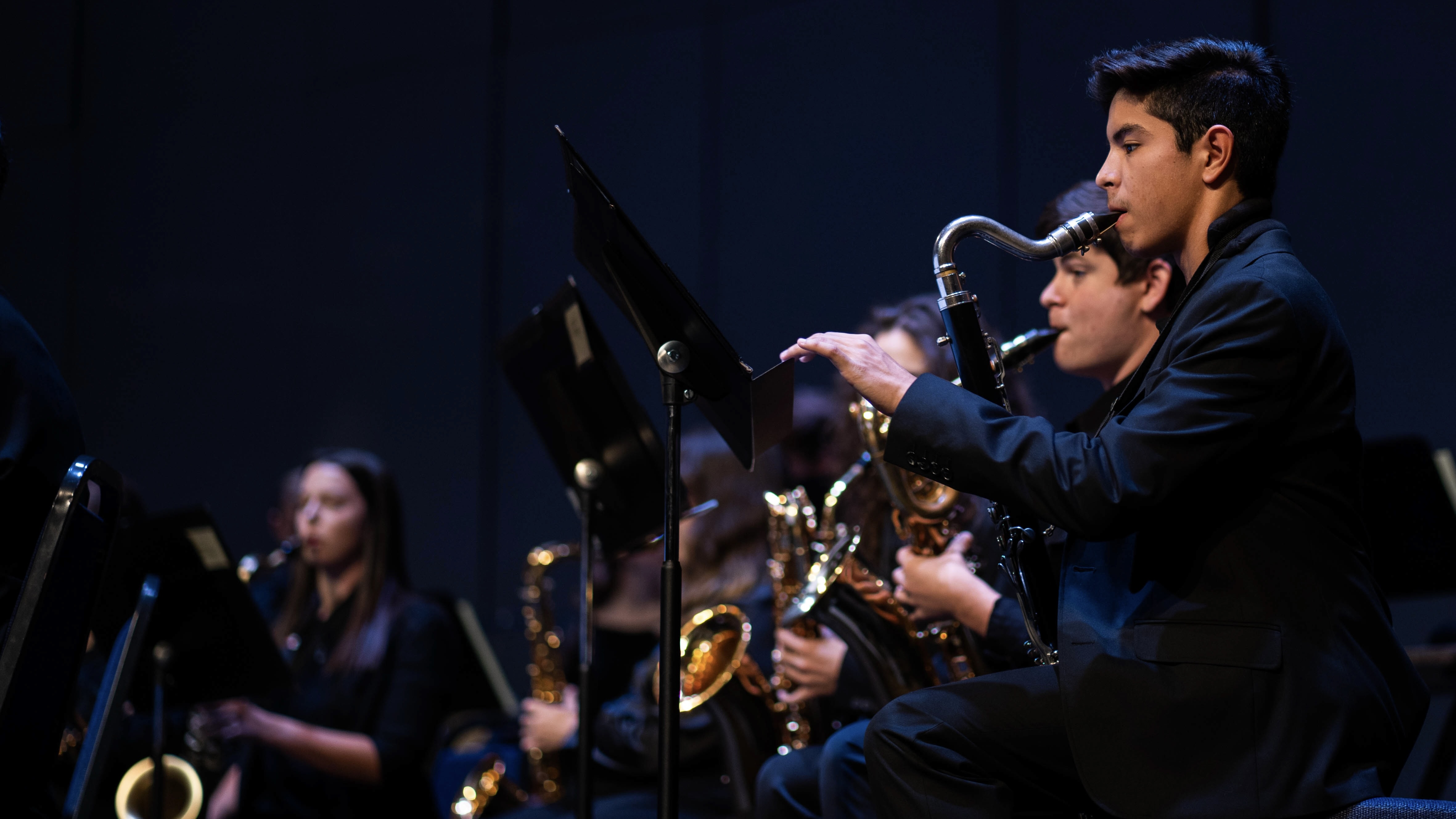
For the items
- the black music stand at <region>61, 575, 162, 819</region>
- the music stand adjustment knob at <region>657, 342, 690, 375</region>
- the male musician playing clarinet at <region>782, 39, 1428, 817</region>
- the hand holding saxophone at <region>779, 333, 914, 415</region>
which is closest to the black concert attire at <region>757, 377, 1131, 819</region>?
the male musician playing clarinet at <region>782, 39, 1428, 817</region>

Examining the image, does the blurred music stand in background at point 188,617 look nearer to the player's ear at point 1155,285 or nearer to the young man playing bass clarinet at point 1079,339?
the young man playing bass clarinet at point 1079,339

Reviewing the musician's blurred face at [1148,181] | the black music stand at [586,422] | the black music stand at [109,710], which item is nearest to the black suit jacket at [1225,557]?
the musician's blurred face at [1148,181]

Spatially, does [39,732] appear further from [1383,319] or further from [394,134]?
[394,134]

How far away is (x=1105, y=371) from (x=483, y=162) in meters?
3.75

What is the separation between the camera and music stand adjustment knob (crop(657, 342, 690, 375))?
1.98 m

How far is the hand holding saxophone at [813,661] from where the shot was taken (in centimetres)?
272

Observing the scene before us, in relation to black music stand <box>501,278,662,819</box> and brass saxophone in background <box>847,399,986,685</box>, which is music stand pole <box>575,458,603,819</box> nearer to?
black music stand <box>501,278,662,819</box>

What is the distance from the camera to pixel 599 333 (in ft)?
8.38

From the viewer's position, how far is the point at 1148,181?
1846 mm

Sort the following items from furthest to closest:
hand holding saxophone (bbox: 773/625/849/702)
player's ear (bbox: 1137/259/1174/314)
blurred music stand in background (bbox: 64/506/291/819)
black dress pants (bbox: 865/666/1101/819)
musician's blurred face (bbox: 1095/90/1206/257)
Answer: blurred music stand in background (bbox: 64/506/291/819) < hand holding saxophone (bbox: 773/625/849/702) < player's ear (bbox: 1137/259/1174/314) < musician's blurred face (bbox: 1095/90/1206/257) < black dress pants (bbox: 865/666/1101/819)

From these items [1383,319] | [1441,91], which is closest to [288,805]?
[1383,319]

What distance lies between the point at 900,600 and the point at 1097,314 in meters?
0.72

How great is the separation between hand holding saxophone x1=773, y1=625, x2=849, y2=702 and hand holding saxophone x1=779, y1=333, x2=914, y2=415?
1.05 metres

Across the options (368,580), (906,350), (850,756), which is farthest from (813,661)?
(368,580)
